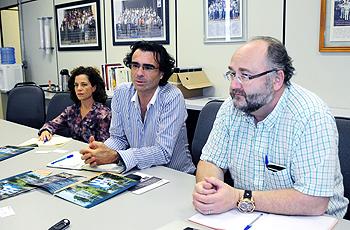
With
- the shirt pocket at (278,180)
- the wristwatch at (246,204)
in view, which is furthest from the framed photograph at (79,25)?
the wristwatch at (246,204)

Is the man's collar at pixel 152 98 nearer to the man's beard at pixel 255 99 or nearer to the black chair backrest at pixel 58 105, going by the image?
the man's beard at pixel 255 99

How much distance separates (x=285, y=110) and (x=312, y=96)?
11 cm

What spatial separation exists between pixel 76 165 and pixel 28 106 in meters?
1.99

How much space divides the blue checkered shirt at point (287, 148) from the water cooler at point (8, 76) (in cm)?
485

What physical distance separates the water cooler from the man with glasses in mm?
4015

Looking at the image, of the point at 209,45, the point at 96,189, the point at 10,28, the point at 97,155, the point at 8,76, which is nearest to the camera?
the point at 96,189

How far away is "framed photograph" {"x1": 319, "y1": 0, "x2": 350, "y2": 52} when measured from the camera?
2605mm

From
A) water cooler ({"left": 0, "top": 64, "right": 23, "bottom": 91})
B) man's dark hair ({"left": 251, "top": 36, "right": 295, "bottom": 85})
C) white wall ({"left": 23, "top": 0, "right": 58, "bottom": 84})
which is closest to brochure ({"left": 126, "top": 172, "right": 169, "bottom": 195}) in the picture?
man's dark hair ({"left": 251, "top": 36, "right": 295, "bottom": 85})

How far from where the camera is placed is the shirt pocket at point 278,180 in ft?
4.46

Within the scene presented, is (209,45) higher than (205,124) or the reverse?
higher

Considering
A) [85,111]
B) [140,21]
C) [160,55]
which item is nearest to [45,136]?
[85,111]

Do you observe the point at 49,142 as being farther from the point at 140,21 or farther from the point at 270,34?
the point at 140,21

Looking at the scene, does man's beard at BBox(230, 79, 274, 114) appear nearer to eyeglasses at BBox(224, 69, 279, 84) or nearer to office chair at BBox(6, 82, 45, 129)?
eyeglasses at BBox(224, 69, 279, 84)

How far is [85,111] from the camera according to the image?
2.81 metres
